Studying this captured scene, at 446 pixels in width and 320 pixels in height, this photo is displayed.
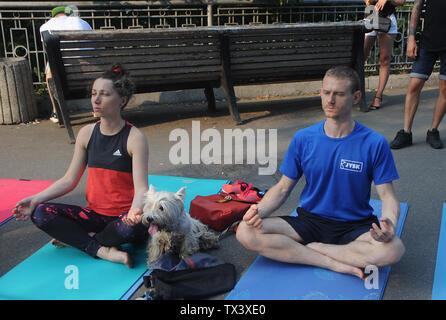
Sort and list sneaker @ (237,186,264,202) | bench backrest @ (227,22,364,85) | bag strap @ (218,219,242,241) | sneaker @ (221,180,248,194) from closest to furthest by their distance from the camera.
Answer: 1. bag strap @ (218,219,242,241)
2. sneaker @ (237,186,264,202)
3. sneaker @ (221,180,248,194)
4. bench backrest @ (227,22,364,85)

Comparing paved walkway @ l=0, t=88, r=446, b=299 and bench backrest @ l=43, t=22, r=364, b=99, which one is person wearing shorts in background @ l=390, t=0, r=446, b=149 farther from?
bench backrest @ l=43, t=22, r=364, b=99

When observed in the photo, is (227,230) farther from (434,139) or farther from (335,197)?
(434,139)

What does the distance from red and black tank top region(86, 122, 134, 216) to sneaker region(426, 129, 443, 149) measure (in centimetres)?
419

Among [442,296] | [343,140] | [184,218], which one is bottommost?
[442,296]

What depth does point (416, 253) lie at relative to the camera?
3.73m

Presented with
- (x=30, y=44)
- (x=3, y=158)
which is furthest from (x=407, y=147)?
(x=30, y=44)

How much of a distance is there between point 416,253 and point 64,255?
8.96 ft

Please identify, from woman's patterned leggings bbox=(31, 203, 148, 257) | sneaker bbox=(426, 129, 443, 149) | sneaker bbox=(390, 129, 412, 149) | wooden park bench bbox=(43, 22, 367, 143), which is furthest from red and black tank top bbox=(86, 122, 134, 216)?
sneaker bbox=(426, 129, 443, 149)

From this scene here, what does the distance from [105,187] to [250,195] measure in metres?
1.36

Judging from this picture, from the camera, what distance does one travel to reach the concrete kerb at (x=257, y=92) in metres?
9.59

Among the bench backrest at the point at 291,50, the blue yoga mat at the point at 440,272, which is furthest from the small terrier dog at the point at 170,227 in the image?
the bench backrest at the point at 291,50

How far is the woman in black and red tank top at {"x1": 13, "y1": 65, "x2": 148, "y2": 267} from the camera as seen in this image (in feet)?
12.0

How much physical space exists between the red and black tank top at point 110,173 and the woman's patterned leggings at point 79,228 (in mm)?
128
